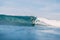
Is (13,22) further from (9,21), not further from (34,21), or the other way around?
(34,21)

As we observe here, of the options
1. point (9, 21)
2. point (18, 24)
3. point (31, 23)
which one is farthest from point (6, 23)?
point (31, 23)

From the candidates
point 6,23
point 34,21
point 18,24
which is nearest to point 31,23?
point 34,21

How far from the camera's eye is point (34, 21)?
4.76 metres

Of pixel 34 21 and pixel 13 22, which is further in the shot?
pixel 13 22

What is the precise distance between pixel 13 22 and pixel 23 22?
0.46 m

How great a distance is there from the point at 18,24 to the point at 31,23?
0.70 m

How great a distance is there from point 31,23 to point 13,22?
35.1 inches

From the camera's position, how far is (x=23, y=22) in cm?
523

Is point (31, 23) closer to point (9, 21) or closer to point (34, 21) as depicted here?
point (34, 21)

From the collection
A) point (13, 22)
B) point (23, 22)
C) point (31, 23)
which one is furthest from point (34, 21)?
point (13, 22)

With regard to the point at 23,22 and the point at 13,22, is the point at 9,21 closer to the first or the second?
the point at 13,22

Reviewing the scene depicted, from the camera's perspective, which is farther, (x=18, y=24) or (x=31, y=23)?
(x=18, y=24)

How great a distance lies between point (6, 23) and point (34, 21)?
130cm

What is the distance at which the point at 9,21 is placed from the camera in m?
5.14
